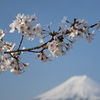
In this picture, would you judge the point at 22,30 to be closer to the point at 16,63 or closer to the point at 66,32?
the point at 66,32

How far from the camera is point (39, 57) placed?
584cm

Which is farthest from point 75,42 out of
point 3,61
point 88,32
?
point 3,61

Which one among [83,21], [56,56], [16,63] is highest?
[16,63]

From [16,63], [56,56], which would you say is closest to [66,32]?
[56,56]

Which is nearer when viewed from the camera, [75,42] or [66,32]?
[66,32]

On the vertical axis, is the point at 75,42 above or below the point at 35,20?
below

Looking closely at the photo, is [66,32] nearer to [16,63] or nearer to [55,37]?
[55,37]

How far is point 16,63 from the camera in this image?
6422mm

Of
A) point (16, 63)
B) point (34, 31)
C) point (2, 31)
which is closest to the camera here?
point (34, 31)

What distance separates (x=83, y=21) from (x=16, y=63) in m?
2.58

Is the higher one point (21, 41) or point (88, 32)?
point (21, 41)

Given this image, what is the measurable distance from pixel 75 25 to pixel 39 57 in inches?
61.2

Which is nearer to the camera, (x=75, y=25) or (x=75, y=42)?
(x=75, y=25)

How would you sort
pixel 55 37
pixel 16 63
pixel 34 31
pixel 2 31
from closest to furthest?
1. pixel 55 37
2. pixel 34 31
3. pixel 2 31
4. pixel 16 63
